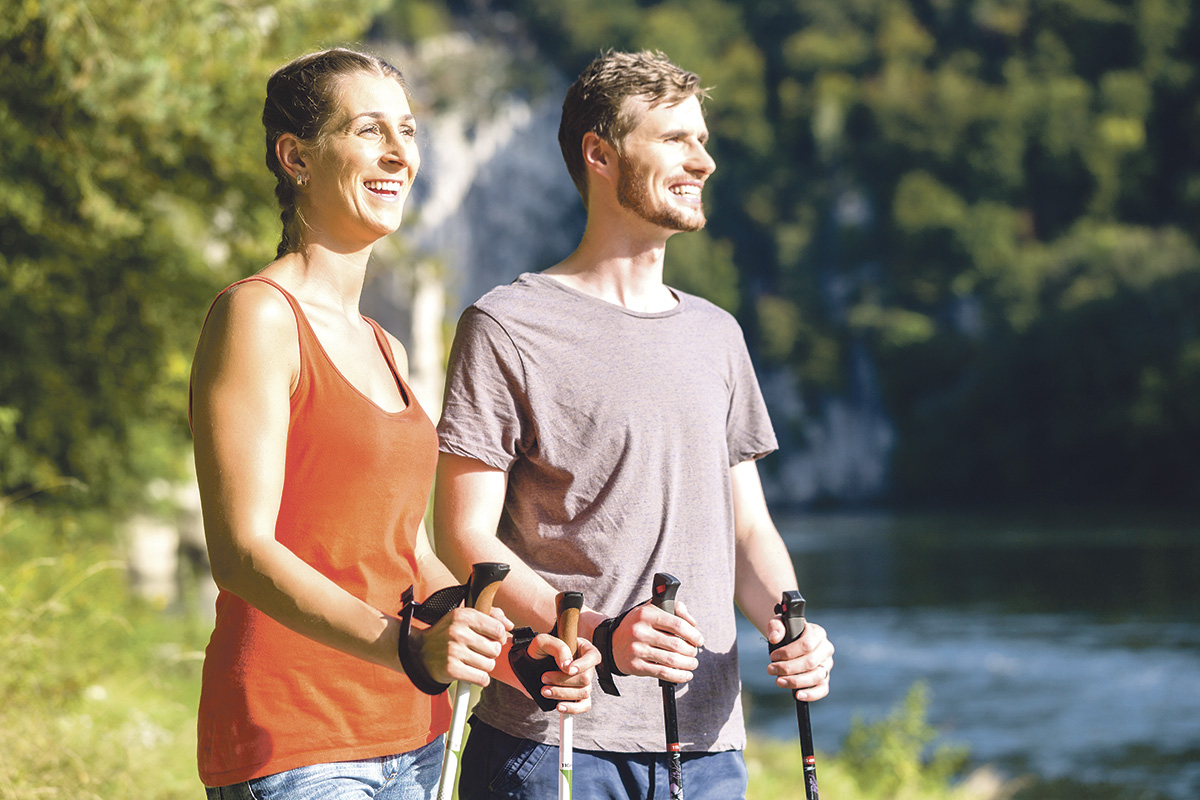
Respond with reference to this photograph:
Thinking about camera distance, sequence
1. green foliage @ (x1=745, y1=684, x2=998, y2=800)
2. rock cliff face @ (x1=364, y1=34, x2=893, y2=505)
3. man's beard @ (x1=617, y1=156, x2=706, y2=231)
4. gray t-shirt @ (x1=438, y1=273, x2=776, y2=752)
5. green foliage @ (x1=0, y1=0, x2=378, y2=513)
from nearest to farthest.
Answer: gray t-shirt @ (x1=438, y1=273, x2=776, y2=752), man's beard @ (x1=617, y1=156, x2=706, y2=231), green foliage @ (x1=0, y1=0, x2=378, y2=513), green foliage @ (x1=745, y1=684, x2=998, y2=800), rock cliff face @ (x1=364, y1=34, x2=893, y2=505)

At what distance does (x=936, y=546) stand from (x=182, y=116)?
36846mm

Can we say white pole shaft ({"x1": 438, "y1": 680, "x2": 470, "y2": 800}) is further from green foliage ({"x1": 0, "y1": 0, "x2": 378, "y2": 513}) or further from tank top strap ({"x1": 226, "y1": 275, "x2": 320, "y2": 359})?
green foliage ({"x1": 0, "y1": 0, "x2": 378, "y2": 513})

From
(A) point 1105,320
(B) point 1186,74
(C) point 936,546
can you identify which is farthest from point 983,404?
(B) point 1186,74

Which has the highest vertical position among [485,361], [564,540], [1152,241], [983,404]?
[1152,241]

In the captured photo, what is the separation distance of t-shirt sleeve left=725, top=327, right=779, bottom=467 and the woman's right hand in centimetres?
115

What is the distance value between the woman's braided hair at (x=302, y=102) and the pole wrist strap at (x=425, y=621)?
59cm

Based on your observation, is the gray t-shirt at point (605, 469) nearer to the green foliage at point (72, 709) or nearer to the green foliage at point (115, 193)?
the green foliage at point (72, 709)

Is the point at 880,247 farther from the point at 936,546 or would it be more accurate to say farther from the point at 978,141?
the point at 936,546

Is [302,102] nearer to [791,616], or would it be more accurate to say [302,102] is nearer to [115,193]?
[791,616]

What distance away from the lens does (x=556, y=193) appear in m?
86.9

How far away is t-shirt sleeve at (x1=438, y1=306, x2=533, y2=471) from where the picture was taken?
2.54 meters

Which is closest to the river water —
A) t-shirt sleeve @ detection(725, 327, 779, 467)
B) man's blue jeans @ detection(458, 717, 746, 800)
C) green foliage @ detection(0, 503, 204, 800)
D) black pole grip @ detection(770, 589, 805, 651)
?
green foliage @ detection(0, 503, 204, 800)

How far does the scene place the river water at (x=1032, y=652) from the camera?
15734 millimetres

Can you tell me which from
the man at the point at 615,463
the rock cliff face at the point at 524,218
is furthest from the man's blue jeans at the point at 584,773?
the rock cliff face at the point at 524,218
